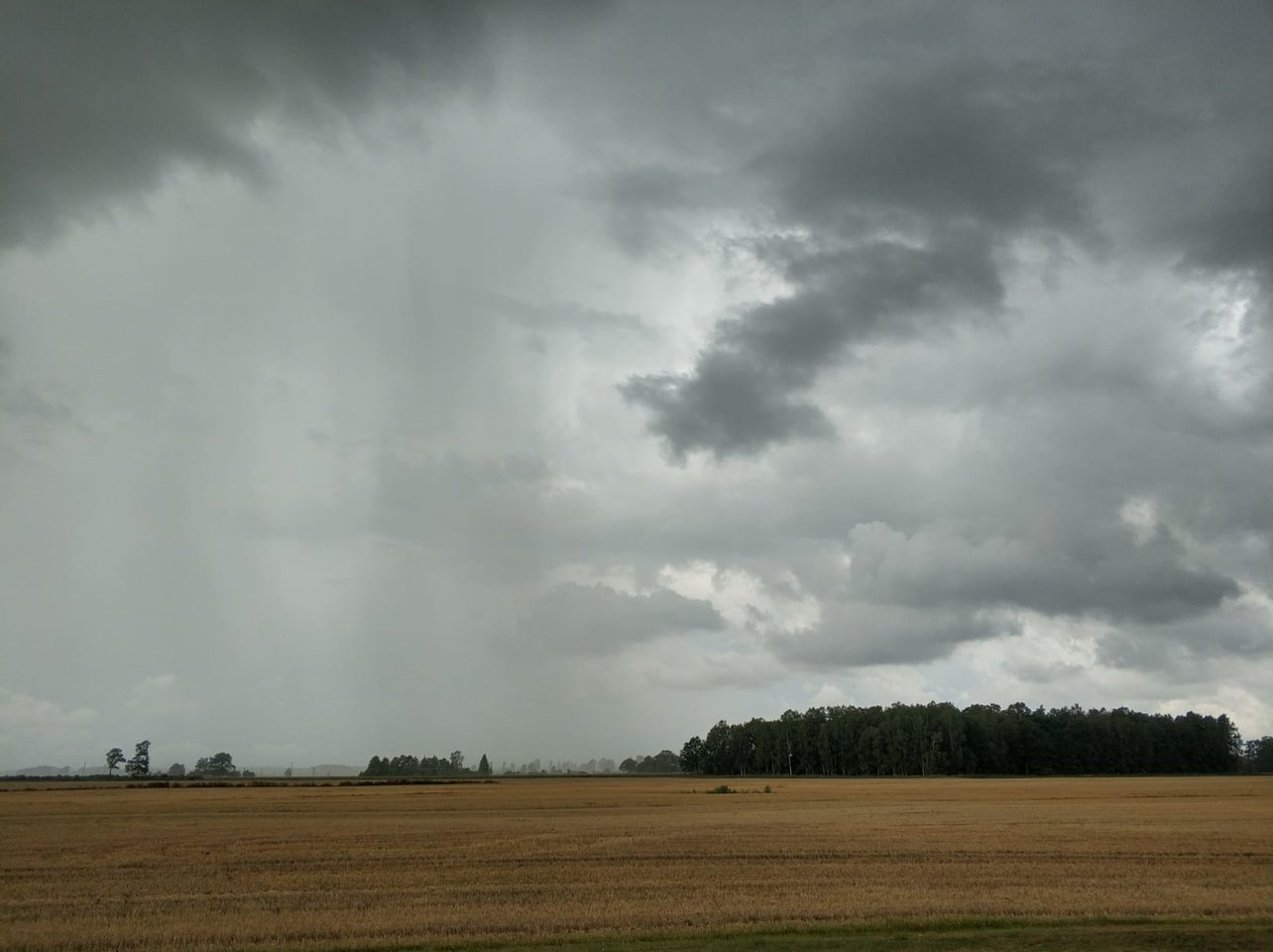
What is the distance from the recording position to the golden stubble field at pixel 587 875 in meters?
23.4

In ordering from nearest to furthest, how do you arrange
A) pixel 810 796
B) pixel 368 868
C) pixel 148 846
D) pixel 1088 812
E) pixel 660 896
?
pixel 660 896 < pixel 368 868 < pixel 148 846 < pixel 1088 812 < pixel 810 796

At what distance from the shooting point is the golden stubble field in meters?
23.4

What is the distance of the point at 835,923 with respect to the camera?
22812 mm

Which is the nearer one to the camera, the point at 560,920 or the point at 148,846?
Result: the point at 560,920

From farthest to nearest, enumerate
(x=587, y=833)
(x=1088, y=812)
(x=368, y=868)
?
(x=1088, y=812) < (x=587, y=833) < (x=368, y=868)

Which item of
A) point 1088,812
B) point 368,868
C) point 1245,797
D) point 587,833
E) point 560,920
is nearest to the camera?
point 560,920

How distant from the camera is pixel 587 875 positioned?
31.6 meters

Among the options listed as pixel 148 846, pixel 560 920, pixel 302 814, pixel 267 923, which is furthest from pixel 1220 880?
pixel 302 814

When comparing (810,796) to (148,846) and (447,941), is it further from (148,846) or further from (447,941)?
(447,941)

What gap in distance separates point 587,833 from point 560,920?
26.5 metres

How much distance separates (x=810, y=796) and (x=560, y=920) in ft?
247

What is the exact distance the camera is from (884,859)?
34.6 meters

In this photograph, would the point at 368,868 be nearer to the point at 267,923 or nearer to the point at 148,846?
the point at 267,923

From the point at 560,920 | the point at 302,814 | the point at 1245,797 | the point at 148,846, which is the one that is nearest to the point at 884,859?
the point at 560,920
